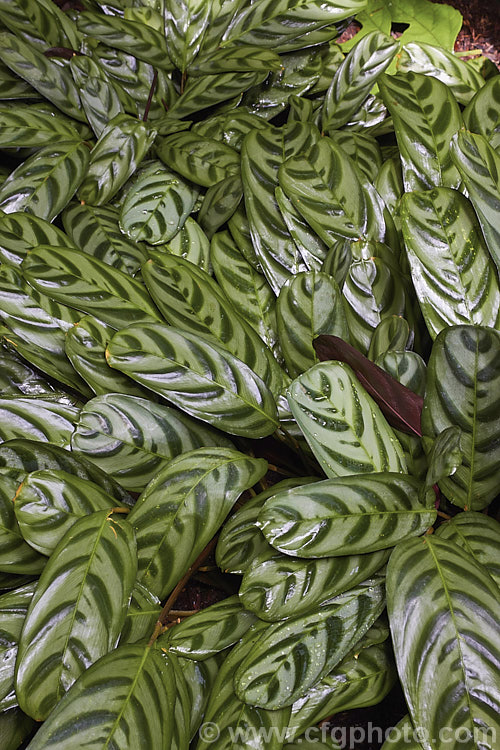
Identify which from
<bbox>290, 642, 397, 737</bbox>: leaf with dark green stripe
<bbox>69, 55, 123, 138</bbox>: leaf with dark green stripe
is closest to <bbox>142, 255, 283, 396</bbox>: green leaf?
<bbox>290, 642, 397, 737</bbox>: leaf with dark green stripe

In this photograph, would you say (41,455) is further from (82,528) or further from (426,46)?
(426,46)

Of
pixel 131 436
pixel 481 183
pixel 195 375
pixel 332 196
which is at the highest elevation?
pixel 481 183

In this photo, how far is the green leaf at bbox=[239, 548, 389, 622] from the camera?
0.73 meters

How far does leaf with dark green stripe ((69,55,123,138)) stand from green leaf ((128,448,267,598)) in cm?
80

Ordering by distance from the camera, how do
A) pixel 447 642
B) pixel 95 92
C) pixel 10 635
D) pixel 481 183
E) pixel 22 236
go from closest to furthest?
pixel 447 642, pixel 10 635, pixel 481 183, pixel 22 236, pixel 95 92

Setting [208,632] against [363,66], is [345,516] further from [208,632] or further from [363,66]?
[363,66]

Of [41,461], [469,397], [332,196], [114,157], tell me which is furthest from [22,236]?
[469,397]

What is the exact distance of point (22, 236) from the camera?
103 cm

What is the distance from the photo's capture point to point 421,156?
3.50 feet

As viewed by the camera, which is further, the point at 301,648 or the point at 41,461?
the point at 41,461

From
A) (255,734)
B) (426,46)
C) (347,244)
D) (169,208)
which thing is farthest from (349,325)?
(426,46)

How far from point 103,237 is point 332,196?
404 millimetres

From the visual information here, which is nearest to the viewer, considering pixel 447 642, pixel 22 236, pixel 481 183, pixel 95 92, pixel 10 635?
pixel 447 642

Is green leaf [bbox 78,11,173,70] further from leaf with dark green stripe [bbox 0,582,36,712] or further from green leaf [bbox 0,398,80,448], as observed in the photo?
leaf with dark green stripe [bbox 0,582,36,712]
